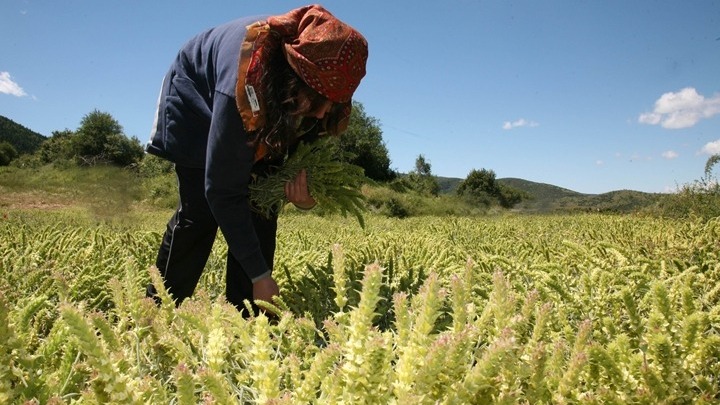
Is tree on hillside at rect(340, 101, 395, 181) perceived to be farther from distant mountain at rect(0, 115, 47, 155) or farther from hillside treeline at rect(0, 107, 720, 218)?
distant mountain at rect(0, 115, 47, 155)

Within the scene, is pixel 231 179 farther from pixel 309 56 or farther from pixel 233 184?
pixel 309 56

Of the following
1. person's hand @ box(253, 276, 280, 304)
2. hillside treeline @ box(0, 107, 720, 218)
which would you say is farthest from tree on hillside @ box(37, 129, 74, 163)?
person's hand @ box(253, 276, 280, 304)

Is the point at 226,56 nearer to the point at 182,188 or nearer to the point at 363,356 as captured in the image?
the point at 182,188

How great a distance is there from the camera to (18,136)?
164 ft

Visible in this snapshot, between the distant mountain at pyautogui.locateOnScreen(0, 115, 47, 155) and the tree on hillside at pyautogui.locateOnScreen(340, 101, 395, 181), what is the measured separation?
3245 centimetres

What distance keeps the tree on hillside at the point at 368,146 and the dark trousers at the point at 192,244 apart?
1269 inches

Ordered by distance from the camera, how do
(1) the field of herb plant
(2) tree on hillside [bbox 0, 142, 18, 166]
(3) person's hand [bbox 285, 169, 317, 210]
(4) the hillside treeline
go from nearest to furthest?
(1) the field of herb plant → (3) person's hand [bbox 285, 169, 317, 210] → (4) the hillside treeline → (2) tree on hillside [bbox 0, 142, 18, 166]

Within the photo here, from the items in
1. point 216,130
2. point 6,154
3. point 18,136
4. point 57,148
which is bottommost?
point 216,130

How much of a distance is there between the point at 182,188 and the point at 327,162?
0.82 m

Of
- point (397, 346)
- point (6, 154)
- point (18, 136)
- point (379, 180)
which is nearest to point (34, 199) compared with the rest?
point (397, 346)

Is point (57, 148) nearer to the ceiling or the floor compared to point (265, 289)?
nearer to the ceiling

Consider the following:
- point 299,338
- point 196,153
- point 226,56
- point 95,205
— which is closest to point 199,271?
point 196,153

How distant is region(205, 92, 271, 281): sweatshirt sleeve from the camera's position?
2.00 meters

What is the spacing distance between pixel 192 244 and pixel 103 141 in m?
37.3
